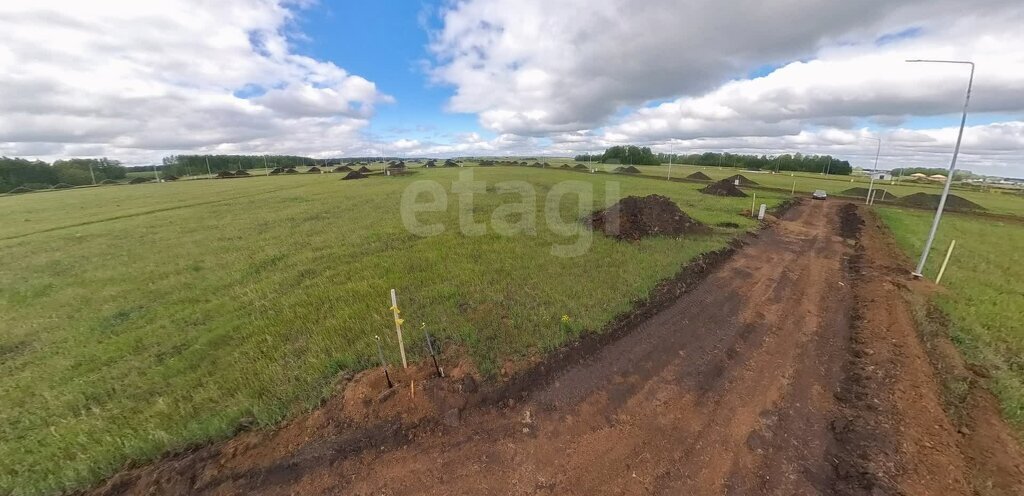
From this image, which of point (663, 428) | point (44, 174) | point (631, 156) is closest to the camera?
point (663, 428)

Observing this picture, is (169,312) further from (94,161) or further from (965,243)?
(94,161)

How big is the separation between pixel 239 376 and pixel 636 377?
22.2 feet

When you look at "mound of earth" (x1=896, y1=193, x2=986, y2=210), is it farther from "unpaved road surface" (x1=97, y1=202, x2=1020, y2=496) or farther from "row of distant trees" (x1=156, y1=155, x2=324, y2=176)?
"row of distant trees" (x1=156, y1=155, x2=324, y2=176)

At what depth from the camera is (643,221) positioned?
1520 cm

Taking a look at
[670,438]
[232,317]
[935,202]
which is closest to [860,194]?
[935,202]

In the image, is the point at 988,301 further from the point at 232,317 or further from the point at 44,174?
the point at 44,174

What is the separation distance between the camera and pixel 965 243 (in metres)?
15.9

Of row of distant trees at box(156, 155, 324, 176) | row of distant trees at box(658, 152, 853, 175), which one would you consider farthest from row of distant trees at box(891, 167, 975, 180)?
row of distant trees at box(156, 155, 324, 176)

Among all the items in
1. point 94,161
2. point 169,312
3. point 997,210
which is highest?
point 94,161

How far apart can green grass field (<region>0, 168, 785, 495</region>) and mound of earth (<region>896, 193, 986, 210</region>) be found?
32159 millimetres

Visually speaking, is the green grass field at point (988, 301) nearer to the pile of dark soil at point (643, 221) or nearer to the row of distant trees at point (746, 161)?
the pile of dark soil at point (643, 221)

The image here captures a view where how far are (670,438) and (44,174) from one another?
114688 mm

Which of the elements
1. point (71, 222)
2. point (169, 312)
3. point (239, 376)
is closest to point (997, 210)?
point (239, 376)

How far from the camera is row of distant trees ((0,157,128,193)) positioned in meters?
64.0
